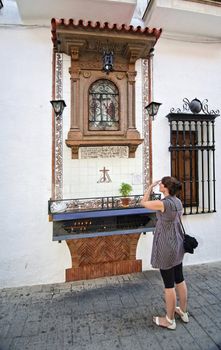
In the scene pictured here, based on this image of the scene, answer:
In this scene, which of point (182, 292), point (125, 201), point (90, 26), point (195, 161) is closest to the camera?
point (182, 292)

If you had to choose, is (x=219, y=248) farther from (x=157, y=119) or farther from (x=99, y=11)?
(x=99, y=11)

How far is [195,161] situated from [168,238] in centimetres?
266

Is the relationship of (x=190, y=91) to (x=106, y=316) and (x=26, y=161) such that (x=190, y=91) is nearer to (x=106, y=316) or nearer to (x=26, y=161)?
(x=26, y=161)

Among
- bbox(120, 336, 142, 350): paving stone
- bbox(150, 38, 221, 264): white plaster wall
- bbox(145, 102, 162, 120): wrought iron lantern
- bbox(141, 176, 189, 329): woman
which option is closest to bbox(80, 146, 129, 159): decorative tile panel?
bbox(150, 38, 221, 264): white plaster wall

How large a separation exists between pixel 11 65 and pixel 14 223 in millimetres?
2775

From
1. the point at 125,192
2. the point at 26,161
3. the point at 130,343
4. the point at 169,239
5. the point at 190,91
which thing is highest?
the point at 190,91

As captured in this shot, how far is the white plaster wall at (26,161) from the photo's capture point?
371 cm

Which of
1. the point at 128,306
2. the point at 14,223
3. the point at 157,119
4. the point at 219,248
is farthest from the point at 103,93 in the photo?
the point at 219,248

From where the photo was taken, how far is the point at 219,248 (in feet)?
14.9

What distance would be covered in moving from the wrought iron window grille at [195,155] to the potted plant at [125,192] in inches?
41.1

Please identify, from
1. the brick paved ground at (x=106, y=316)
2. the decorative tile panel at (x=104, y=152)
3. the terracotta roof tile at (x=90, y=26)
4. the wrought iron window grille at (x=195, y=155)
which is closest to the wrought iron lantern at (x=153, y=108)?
the wrought iron window grille at (x=195, y=155)

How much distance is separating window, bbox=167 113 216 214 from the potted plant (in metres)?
1.04

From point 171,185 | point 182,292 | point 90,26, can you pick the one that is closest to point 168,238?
point 171,185

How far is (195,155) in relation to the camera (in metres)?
4.65
